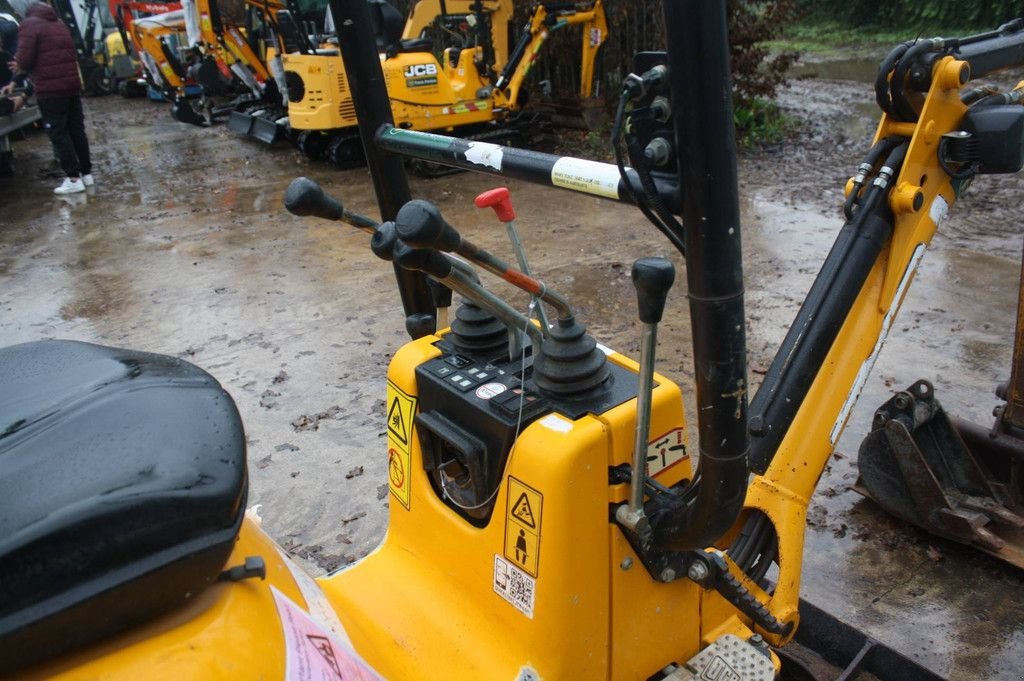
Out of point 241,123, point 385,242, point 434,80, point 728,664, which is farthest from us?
point 241,123

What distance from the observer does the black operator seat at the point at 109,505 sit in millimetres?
940

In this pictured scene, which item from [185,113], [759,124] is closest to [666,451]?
[759,124]

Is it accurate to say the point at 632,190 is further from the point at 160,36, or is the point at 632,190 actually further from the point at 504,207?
the point at 160,36

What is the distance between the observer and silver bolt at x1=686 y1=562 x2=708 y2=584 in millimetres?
1553

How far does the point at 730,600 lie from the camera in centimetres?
165

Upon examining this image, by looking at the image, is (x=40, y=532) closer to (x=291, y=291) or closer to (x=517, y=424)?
(x=517, y=424)

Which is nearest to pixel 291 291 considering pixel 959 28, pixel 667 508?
pixel 667 508

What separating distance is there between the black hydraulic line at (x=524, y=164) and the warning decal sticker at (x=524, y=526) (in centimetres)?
53

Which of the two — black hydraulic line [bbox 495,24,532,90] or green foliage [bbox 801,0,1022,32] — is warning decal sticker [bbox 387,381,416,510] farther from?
green foliage [bbox 801,0,1022,32]

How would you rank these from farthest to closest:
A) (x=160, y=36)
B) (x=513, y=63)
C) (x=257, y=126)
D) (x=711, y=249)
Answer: (x=160, y=36) < (x=257, y=126) < (x=513, y=63) < (x=711, y=249)

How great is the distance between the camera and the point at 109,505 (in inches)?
38.3

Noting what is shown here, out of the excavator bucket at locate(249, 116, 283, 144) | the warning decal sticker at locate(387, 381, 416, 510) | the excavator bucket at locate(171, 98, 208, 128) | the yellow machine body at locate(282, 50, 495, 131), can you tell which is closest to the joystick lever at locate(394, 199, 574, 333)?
the warning decal sticker at locate(387, 381, 416, 510)

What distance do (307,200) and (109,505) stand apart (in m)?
0.65

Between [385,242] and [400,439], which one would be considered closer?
[385,242]
